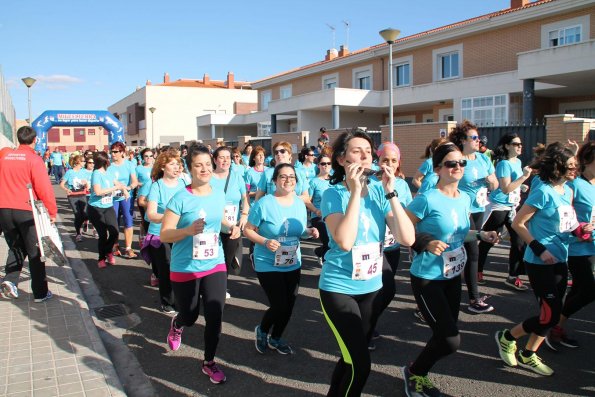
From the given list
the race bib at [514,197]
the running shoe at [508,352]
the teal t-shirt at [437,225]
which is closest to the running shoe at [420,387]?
the teal t-shirt at [437,225]

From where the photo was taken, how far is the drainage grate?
5723 millimetres

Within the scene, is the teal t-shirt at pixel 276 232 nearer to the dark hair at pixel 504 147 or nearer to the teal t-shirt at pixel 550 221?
the teal t-shirt at pixel 550 221

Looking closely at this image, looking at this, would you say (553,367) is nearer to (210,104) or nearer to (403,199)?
(403,199)

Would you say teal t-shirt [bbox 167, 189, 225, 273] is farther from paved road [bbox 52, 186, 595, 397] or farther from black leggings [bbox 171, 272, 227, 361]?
paved road [bbox 52, 186, 595, 397]

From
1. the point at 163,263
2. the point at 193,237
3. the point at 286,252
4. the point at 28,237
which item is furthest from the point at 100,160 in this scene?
the point at 286,252

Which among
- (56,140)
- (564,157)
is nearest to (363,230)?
(564,157)

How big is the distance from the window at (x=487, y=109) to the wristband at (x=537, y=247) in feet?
A: 61.7

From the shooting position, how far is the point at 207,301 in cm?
392

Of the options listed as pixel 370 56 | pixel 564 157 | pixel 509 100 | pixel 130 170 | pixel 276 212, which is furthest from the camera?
pixel 370 56

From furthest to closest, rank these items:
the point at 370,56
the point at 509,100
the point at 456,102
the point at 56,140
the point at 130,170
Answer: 1. the point at 56,140
2. the point at 370,56
3. the point at 456,102
4. the point at 509,100
5. the point at 130,170

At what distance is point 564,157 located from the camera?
408 cm

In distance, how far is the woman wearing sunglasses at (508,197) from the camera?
6277mm

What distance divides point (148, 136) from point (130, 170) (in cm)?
4507

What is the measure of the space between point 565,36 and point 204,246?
2168cm
